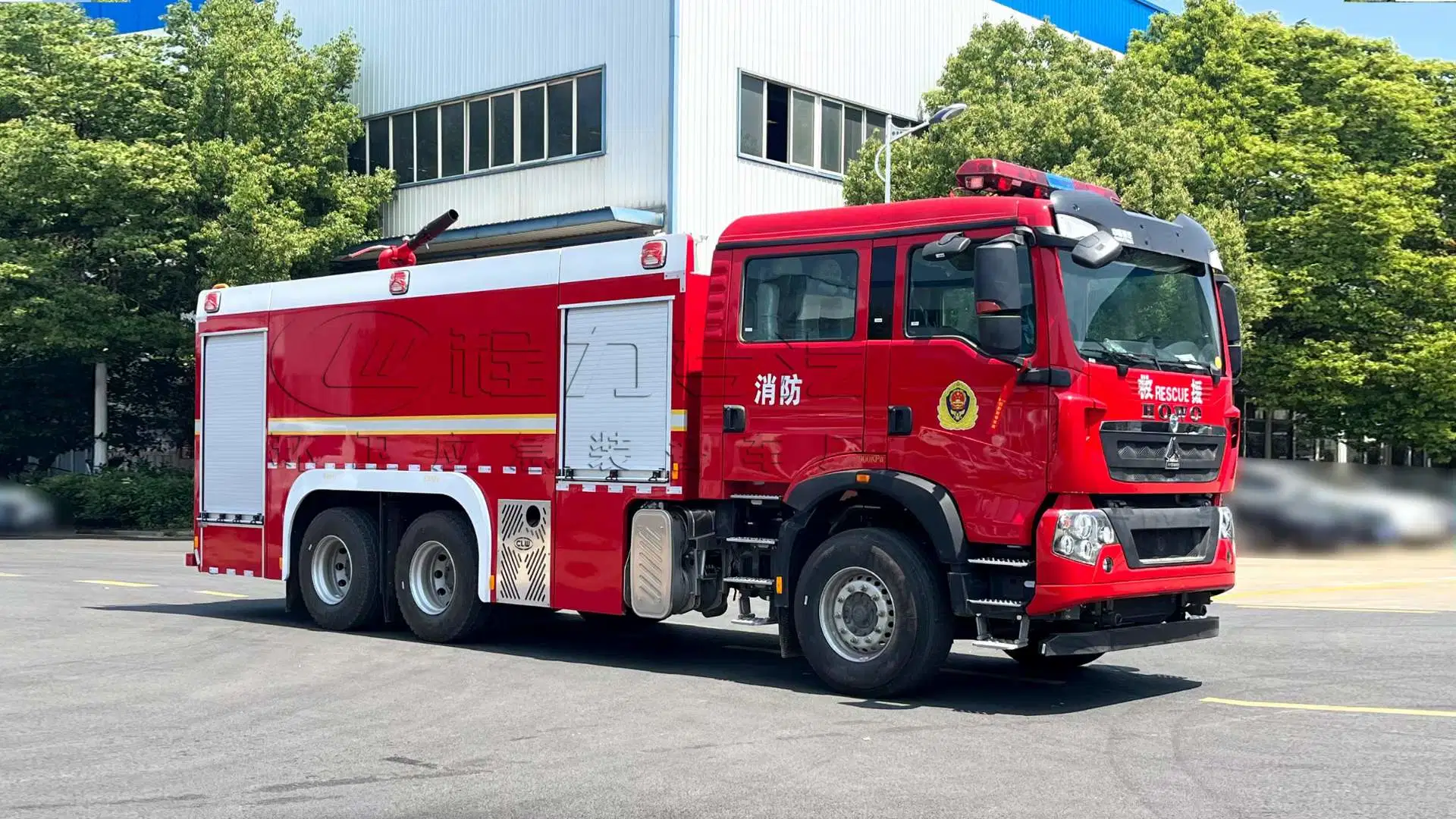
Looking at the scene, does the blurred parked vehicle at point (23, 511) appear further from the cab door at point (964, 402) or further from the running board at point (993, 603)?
the running board at point (993, 603)

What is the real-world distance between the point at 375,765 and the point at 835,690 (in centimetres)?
348

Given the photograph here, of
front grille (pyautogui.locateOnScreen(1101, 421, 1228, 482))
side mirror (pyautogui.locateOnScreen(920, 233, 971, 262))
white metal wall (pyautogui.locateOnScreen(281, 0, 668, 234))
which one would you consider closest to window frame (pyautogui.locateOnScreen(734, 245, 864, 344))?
side mirror (pyautogui.locateOnScreen(920, 233, 971, 262))

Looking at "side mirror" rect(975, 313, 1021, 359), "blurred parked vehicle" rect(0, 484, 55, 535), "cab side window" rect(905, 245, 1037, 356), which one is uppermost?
"cab side window" rect(905, 245, 1037, 356)

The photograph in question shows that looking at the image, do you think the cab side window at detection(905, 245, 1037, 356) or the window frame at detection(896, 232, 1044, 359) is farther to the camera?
the cab side window at detection(905, 245, 1037, 356)

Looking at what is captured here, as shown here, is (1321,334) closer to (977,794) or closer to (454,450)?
(454,450)

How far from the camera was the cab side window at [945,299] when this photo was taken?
385 inches

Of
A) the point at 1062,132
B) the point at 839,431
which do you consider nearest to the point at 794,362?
the point at 839,431

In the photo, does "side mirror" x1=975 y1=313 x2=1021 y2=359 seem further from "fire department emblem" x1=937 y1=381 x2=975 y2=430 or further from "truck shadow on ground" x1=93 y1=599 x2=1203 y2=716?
"truck shadow on ground" x1=93 y1=599 x2=1203 y2=716

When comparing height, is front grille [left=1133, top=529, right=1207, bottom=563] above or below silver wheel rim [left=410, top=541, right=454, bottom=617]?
above

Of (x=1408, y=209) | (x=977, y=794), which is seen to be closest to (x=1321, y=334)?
(x=1408, y=209)

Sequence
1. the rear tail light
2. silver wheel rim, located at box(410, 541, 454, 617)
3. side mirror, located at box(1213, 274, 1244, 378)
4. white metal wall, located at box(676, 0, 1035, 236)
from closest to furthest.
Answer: side mirror, located at box(1213, 274, 1244, 378) → the rear tail light → silver wheel rim, located at box(410, 541, 454, 617) → white metal wall, located at box(676, 0, 1035, 236)

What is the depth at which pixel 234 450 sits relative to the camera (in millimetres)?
15180

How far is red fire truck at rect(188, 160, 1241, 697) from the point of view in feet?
32.0

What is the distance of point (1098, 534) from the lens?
9680 millimetres
